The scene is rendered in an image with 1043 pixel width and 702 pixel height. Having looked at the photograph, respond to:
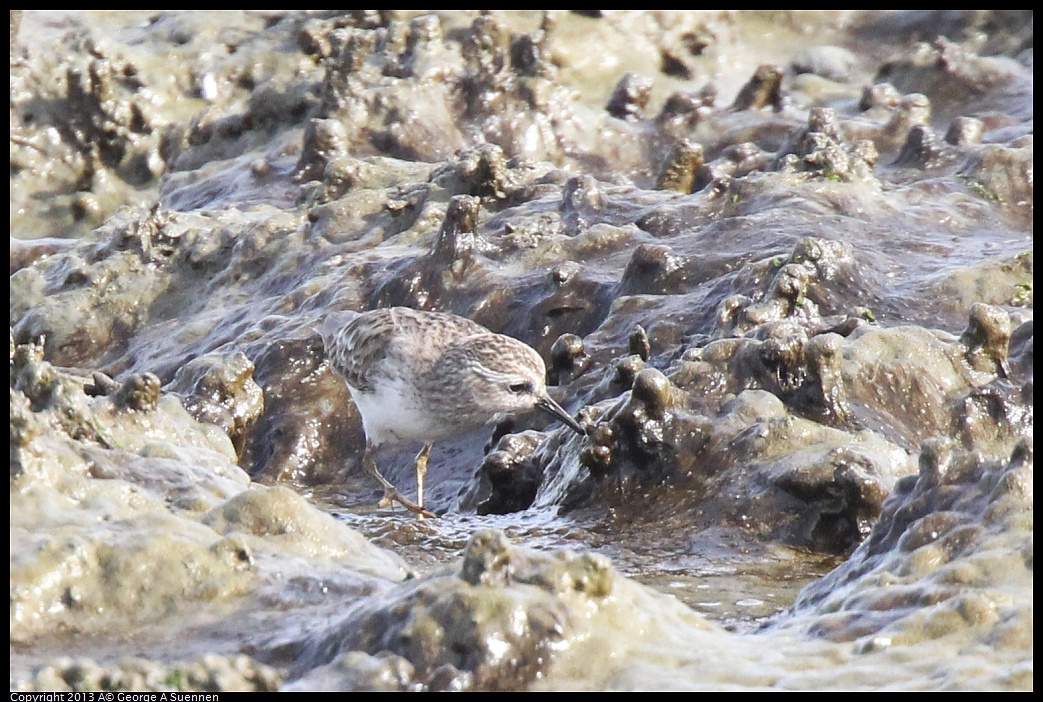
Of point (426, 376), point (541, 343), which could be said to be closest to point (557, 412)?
point (426, 376)

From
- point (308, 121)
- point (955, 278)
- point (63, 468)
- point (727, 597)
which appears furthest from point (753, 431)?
point (308, 121)

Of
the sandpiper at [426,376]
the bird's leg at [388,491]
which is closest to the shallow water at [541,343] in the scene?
the bird's leg at [388,491]

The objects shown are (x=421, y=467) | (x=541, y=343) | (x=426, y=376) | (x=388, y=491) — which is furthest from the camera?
(x=541, y=343)

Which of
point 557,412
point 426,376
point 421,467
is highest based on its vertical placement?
point 557,412

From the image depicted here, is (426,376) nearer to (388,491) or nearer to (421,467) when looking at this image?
(421,467)

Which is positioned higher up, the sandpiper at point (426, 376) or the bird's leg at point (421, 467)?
the sandpiper at point (426, 376)

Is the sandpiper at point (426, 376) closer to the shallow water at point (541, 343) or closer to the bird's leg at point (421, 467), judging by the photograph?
the bird's leg at point (421, 467)

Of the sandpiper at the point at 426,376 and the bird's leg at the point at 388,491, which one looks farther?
the sandpiper at the point at 426,376

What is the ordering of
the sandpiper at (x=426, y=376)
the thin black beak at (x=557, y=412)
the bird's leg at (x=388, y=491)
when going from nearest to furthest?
the thin black beak at (x=557, y=412)
the bird's leg at (x=388, y=491)
the sandpiper at (x=426, y=376)
